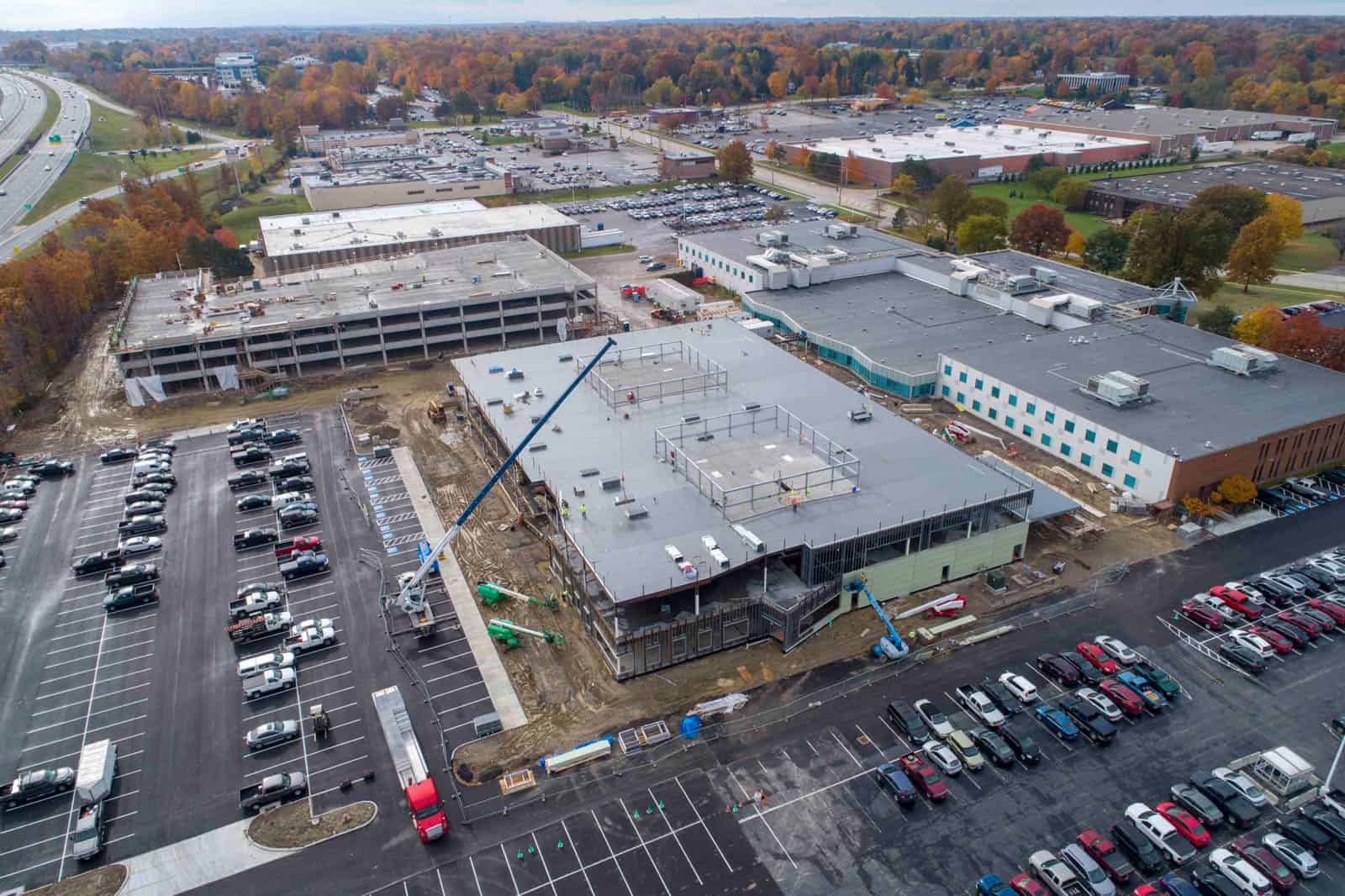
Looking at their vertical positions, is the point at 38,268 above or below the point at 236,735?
above

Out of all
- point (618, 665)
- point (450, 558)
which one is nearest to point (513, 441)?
point (450, 558)

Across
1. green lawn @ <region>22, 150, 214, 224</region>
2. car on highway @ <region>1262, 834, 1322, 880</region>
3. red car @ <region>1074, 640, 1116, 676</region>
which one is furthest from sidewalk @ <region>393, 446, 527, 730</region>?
green lawn @ <region>22, 150, 214, 224</region>

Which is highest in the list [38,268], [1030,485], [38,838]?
[38,268]

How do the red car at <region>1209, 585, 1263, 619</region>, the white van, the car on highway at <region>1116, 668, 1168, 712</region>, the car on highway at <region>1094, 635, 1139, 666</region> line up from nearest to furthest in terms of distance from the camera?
the car on highway at <region>1116, 668, 1168, 712</region>, the car on highway at <region>1094, 635, 1139, 666</region>, the white van, the red car at <region>1209, 585, 1263, 619</region>

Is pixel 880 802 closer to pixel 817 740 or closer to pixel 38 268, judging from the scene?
pixel 817 740

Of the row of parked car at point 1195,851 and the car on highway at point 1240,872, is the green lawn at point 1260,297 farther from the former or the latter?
the car on highway at point 1240,872

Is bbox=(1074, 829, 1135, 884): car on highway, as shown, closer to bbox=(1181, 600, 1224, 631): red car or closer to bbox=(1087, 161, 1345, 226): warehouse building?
bbox=(1181, 600, 1224, 631): red car

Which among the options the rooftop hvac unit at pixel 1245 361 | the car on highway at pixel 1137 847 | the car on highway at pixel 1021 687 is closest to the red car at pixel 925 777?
the car on highway at pixel 1137 847
